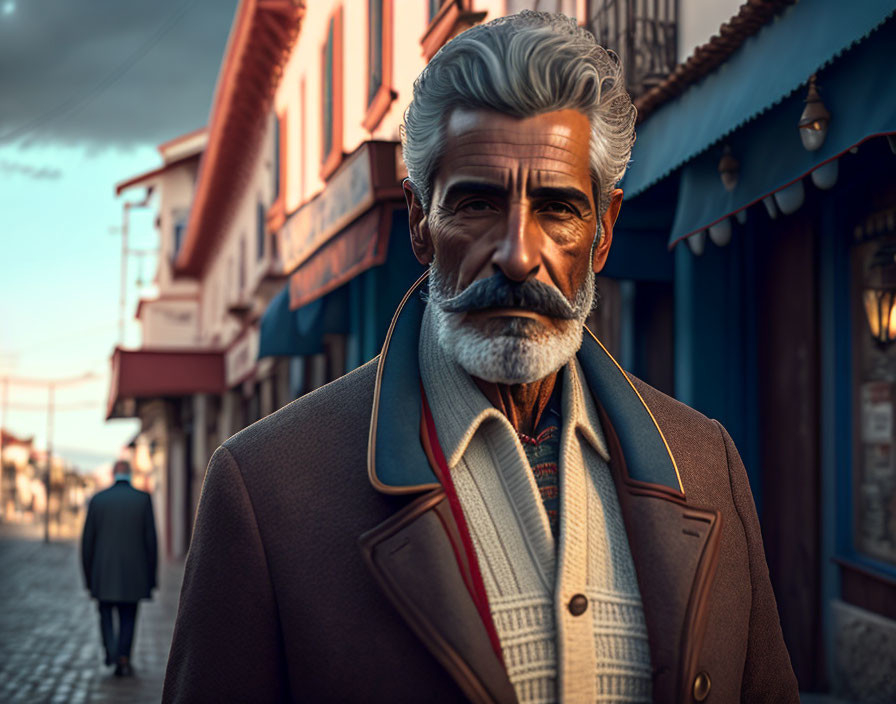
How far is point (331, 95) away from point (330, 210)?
5045mm

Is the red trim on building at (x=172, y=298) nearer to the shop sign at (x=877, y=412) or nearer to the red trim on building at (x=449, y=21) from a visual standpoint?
the red trim on building at (x=449, y=21)

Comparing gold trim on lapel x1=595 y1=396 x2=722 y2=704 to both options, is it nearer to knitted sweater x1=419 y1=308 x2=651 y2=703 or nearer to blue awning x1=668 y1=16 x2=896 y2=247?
knitted sweater x1=419 y1=308 x2=651 y2=703

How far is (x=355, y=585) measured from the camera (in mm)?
1810

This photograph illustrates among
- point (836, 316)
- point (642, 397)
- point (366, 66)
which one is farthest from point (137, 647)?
point (642, 397)

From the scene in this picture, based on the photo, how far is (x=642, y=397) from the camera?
7.18ft

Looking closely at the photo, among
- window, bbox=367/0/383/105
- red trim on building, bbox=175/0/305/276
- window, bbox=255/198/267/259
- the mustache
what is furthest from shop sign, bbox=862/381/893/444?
window, bbox=255/198/267/259

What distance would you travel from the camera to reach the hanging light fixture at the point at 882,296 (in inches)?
241

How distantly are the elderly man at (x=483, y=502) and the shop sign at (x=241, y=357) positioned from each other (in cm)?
1579

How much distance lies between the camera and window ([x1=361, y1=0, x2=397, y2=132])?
37.6 feet

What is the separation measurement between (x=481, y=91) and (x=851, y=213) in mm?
5336

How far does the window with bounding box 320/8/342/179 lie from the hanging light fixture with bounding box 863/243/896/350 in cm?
836

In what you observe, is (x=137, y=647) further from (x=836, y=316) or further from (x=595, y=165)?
(x=595, y=165)

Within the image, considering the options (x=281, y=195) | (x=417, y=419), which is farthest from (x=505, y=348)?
(x=281, y=195)

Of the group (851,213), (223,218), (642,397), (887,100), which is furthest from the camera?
(223,218)
